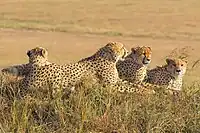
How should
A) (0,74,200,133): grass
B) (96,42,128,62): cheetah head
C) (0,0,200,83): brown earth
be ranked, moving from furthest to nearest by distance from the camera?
(0,0,200,83): brown earth
(96,42,128,62): cheetah head
(0,74,200,133): grass

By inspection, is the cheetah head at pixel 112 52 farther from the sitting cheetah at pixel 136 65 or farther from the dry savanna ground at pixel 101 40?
the dry savanna ground at pixel 101 40

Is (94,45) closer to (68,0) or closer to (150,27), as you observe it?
(150,27)

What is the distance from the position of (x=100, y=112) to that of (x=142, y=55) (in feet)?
5.16

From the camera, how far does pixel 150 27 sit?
73.8 feet

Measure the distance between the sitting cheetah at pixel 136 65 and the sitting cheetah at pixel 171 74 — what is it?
0.42 feet

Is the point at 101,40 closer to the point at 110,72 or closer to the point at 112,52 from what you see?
the point at 112,52

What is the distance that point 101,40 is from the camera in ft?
64.7

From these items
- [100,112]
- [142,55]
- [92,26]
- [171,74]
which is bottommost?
[100,112]

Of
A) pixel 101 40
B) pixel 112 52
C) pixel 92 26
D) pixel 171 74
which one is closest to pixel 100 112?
pixel 112 52

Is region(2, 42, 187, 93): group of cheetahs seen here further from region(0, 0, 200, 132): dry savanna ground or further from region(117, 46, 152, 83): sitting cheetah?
region(0, 0, 200, 132): dry savanna ground

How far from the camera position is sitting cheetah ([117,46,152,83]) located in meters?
5.74

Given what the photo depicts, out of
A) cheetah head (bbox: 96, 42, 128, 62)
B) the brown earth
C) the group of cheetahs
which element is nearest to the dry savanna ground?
the brown earth

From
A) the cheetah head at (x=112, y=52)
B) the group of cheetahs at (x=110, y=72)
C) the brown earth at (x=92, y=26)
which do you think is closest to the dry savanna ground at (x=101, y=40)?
the brown earth at (x=92, y=26)

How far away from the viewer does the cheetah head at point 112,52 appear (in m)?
5.55
